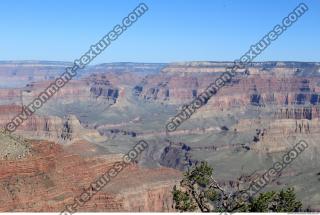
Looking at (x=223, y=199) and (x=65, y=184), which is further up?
(x=223, y=199)

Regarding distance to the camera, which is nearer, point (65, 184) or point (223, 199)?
point (223, 199)

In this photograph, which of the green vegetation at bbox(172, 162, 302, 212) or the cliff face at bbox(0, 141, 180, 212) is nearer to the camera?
the green vegetation at bbox(172, 162, 302, 212)

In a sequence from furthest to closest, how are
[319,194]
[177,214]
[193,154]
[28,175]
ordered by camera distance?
[193,154] → [319,194] → [28,175] → [177,214]

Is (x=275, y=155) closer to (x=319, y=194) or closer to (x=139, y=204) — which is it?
(x=319, y=194)

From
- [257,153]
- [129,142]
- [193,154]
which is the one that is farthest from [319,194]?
[129,142]

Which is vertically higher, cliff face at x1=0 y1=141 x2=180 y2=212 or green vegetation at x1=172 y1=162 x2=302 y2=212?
green vegetation at x1=172 y1=162 x2=302 y2=212
